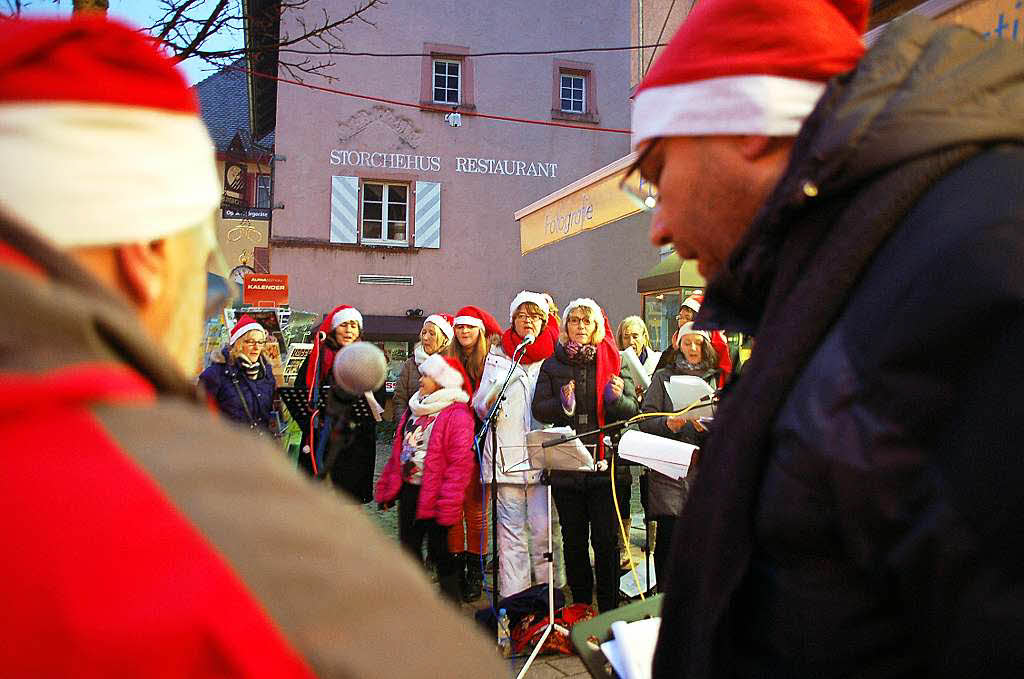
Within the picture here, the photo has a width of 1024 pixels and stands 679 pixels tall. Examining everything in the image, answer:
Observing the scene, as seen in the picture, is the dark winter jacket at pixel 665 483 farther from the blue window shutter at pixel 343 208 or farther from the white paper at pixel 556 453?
the blue window shutter at pixel 343 208

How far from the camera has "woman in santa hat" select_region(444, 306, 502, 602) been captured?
5629mm

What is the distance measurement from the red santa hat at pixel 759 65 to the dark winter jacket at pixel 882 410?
0.12m

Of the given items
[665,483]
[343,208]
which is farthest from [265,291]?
[665,483]

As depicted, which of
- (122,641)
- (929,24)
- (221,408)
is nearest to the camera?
(122,641)

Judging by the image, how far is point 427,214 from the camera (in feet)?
54.5

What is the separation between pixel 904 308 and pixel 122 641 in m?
0.86

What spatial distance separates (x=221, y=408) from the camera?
5816mm

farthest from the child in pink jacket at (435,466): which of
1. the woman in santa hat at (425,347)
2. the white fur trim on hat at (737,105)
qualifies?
the white fur trim on hat at (737,105)

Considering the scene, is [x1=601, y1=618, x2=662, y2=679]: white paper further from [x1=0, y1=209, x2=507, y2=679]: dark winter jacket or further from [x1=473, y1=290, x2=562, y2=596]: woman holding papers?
[x1=473, y1=290, x2=562, y2=596]: woman holding papers

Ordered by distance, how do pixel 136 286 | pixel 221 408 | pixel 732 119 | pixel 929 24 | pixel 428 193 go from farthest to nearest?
pixel 428 193 < pixel 221 408 < pixel 732 119 < pixel 929 24 < pixel 136 286

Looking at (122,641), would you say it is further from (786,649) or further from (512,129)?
(512,129)

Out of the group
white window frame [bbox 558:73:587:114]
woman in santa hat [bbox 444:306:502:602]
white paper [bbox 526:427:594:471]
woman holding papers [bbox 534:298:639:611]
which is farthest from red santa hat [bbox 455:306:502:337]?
white window frame [bbox 558:73:587:114]

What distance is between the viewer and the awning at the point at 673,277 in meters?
10.7

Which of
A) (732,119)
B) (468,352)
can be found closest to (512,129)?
(468,352)
